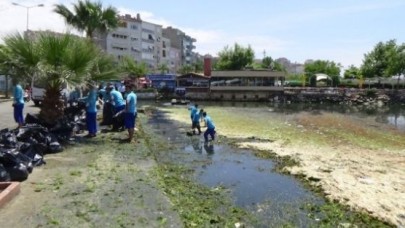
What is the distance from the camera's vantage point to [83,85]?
527 inches

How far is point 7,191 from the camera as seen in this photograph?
7645 millimetres

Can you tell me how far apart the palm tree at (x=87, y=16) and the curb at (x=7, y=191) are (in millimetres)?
25191

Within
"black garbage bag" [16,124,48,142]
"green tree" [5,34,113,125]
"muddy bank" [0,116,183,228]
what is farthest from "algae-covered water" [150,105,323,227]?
"black garbage bag" [16,124,48,142]

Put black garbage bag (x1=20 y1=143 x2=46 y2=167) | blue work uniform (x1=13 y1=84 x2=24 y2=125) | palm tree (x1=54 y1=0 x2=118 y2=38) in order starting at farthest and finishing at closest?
palm tree (x1=54 y1=0 x2=118 y2=38)
blue work uniform (x1=13 y1=84 x2=24 y2=125)
black garbage bag (x1=20 y1=143 x2=46 y2=167)

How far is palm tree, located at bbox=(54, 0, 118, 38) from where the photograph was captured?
3206 cm

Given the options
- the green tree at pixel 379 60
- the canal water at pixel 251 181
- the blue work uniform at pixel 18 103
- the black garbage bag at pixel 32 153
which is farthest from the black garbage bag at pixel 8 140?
the green tree at pixel 379 60

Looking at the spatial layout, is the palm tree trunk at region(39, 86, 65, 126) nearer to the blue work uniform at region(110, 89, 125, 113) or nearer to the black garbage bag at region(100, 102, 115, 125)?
the blue work uniform at region(110, 89, 125, 113)

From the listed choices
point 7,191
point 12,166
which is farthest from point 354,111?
point 7,191

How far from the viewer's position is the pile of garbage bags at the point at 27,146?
29.2 ft

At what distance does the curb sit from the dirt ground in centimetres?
672

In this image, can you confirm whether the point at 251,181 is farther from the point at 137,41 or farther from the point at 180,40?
the point at 180,40

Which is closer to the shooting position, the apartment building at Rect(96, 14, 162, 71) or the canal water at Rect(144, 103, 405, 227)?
the canal water at Rect(144, 103, 405, 227)

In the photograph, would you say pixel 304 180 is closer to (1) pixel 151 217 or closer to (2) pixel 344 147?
(1) pixel 151 217

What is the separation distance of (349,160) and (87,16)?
22.3 m
